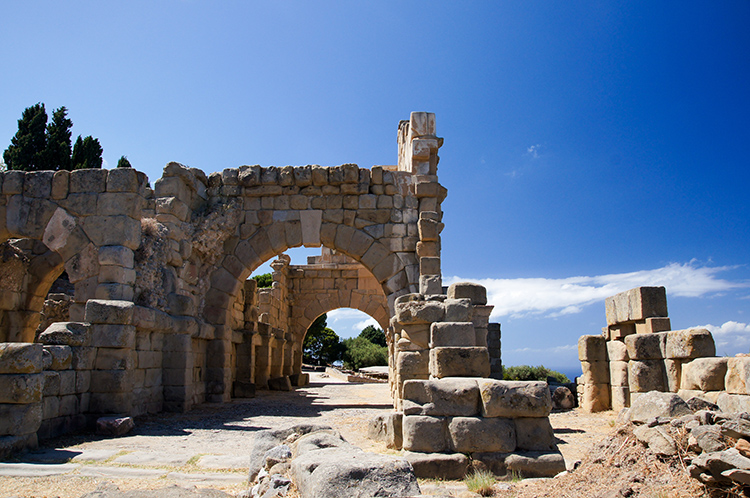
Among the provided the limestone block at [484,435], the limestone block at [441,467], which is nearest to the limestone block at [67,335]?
the limestone block at [441,467]

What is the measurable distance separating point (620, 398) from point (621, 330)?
1107 mm

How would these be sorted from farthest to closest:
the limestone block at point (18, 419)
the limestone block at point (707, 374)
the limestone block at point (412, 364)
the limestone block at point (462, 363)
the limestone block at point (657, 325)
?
the limestone block at point (657, 325) < the limestone block at point (412, 364) < the limestone block at point (707, 374) < the limestone block at point (462, 363) < the limestone block at point (18, 419)

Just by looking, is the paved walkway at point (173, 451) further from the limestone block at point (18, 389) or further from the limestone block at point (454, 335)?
the limestone block at point (454, 335)

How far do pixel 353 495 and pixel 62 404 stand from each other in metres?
4.82

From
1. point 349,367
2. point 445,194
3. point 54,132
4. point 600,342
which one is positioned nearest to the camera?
point 600,342

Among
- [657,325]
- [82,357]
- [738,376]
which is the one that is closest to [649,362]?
[657,325]

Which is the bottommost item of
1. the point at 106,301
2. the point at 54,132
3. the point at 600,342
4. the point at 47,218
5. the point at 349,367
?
the point at 349,367

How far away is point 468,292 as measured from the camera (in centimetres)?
795

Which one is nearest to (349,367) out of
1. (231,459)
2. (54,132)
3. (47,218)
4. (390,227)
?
(54,132)

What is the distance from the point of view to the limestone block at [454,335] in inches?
234

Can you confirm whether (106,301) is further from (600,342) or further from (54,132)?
(54,132)

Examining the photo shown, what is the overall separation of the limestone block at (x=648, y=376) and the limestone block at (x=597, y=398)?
1.47 meters

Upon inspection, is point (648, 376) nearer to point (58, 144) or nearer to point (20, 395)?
point (20, 395)

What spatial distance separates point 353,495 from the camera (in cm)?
284
